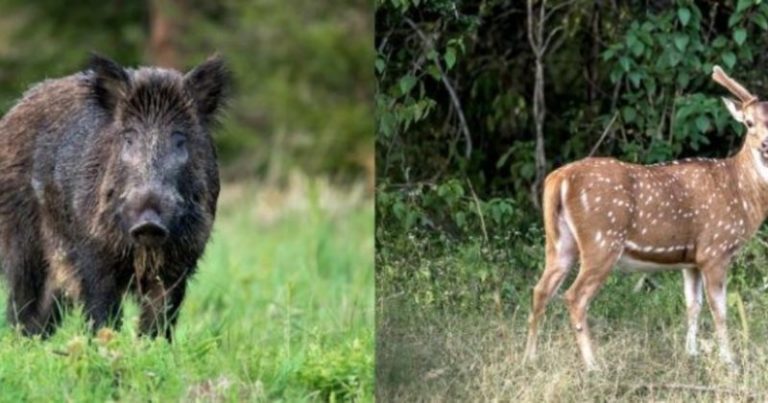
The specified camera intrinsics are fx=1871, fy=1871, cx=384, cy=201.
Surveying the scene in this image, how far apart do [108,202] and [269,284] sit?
13.3 feet

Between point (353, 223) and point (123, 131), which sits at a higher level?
point (123, 131)

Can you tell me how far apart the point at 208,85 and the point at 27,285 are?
1.33m

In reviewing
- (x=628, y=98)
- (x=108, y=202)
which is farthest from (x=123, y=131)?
(x=628, y=98)

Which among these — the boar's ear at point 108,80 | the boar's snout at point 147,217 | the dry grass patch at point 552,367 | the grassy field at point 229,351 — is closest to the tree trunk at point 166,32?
the grassy field at point 229,351

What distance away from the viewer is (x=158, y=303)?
25.5ft

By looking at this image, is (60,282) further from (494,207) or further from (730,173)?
Answer: (730,173)

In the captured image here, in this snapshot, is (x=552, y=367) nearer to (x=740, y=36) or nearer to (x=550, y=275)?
(x=550, y=275)

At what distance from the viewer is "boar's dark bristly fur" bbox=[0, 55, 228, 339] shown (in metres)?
7.55

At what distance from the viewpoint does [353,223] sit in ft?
48.4

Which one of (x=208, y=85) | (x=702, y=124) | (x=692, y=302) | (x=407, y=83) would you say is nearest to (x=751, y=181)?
(x=702, y=124)

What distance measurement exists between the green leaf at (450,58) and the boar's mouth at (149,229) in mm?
1439

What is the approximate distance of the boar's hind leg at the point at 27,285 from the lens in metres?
8.45

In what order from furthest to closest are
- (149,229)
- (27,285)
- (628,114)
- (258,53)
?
(258,53)
(27,285)
(149,229)
(628,114)

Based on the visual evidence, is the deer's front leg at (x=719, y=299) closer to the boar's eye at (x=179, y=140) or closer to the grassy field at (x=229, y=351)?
the grassy field at (x=229, y=351)
